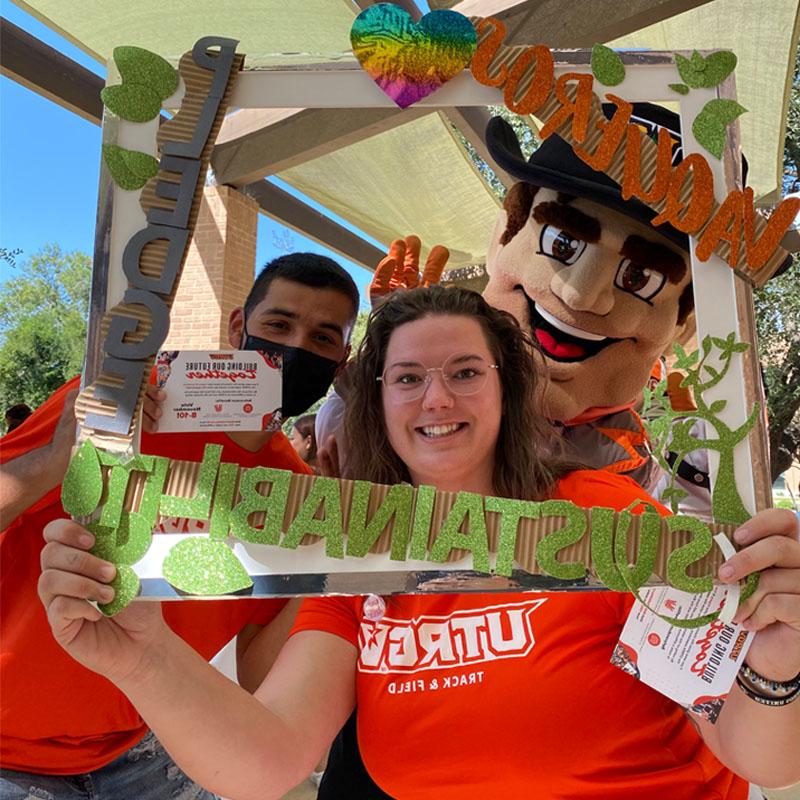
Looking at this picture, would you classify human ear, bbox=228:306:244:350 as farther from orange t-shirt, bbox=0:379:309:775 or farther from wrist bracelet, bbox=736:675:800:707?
wrist bracelet, bbox=736:675:800:707

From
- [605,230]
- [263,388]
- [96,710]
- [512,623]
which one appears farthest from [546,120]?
A: [96,710]

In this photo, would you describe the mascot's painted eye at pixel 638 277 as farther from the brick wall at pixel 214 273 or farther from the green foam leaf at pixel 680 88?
the brick wall at pixel 214 273

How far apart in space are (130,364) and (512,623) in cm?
48

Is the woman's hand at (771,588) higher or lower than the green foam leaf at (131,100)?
lower

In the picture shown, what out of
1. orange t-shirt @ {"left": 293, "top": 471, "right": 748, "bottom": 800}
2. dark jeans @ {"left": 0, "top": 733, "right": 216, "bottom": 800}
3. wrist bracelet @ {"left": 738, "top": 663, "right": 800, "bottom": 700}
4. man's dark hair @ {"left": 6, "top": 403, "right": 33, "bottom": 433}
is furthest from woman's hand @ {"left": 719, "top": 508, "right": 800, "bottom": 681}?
man's dark hair @ {"left": 6, "top": 403, "right": 33, "bottom": 433}

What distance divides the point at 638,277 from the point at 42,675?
96 cm

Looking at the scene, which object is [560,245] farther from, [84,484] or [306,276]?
[84,484]

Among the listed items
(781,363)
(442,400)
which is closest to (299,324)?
(442,400)

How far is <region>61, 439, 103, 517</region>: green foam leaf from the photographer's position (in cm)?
61

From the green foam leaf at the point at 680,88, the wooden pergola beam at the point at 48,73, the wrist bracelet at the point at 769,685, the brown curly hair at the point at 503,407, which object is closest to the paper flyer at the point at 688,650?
the wrist bracelet at the point at 769,685

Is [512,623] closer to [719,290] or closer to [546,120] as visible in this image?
[719,290]

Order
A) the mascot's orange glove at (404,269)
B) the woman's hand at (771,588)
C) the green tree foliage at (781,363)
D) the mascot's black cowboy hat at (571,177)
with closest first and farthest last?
the woman's hand at (771,588)
the mascot's black cowboy hat at (571,177)
the mascot's orange glove at (404,269)
the green tree foliage at (781,363)

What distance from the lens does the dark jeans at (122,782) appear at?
2.82ft

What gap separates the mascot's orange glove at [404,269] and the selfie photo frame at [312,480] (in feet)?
1.16
